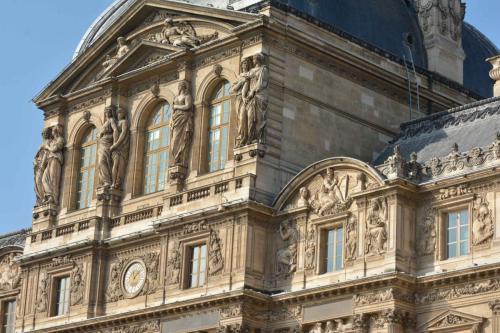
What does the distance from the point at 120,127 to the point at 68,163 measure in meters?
3.13

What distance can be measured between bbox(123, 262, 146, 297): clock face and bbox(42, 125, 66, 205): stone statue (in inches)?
227

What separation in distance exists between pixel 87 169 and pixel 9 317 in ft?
23.7

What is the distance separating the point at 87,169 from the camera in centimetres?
5491

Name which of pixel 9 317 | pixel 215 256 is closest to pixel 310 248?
pixel 215 256

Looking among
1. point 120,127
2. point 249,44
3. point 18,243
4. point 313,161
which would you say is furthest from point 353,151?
point 18,243

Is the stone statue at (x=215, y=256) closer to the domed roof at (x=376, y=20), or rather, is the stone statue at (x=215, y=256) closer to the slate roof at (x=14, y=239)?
the domed roof at (x=376, y=20)

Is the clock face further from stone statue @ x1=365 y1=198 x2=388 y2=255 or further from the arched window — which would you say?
stone statue @ x1=365 y1=198 x2=388 y2=255

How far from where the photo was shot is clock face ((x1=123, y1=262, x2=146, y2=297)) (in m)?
50.5

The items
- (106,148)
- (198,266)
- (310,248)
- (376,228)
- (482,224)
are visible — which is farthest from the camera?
(106,148)

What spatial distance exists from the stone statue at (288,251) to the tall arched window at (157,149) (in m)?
6.13

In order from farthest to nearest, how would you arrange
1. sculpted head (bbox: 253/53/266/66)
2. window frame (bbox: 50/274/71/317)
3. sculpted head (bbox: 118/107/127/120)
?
sculpted head (bbox: 118/107/127/120), window frame (bbox: 50/274/71/317), sculpted head (bbox: 253/53/266/66)

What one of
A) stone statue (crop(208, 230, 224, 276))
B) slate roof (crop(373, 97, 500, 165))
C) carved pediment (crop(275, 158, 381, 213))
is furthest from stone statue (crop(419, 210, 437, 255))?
stone statue (crop(208, 230, 224, 276))

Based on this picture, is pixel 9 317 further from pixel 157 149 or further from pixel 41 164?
pixel 157 149

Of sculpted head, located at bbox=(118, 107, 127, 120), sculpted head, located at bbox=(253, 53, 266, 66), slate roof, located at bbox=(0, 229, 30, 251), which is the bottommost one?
slate roof, located at bbox=(0, 229, 30, 251)
